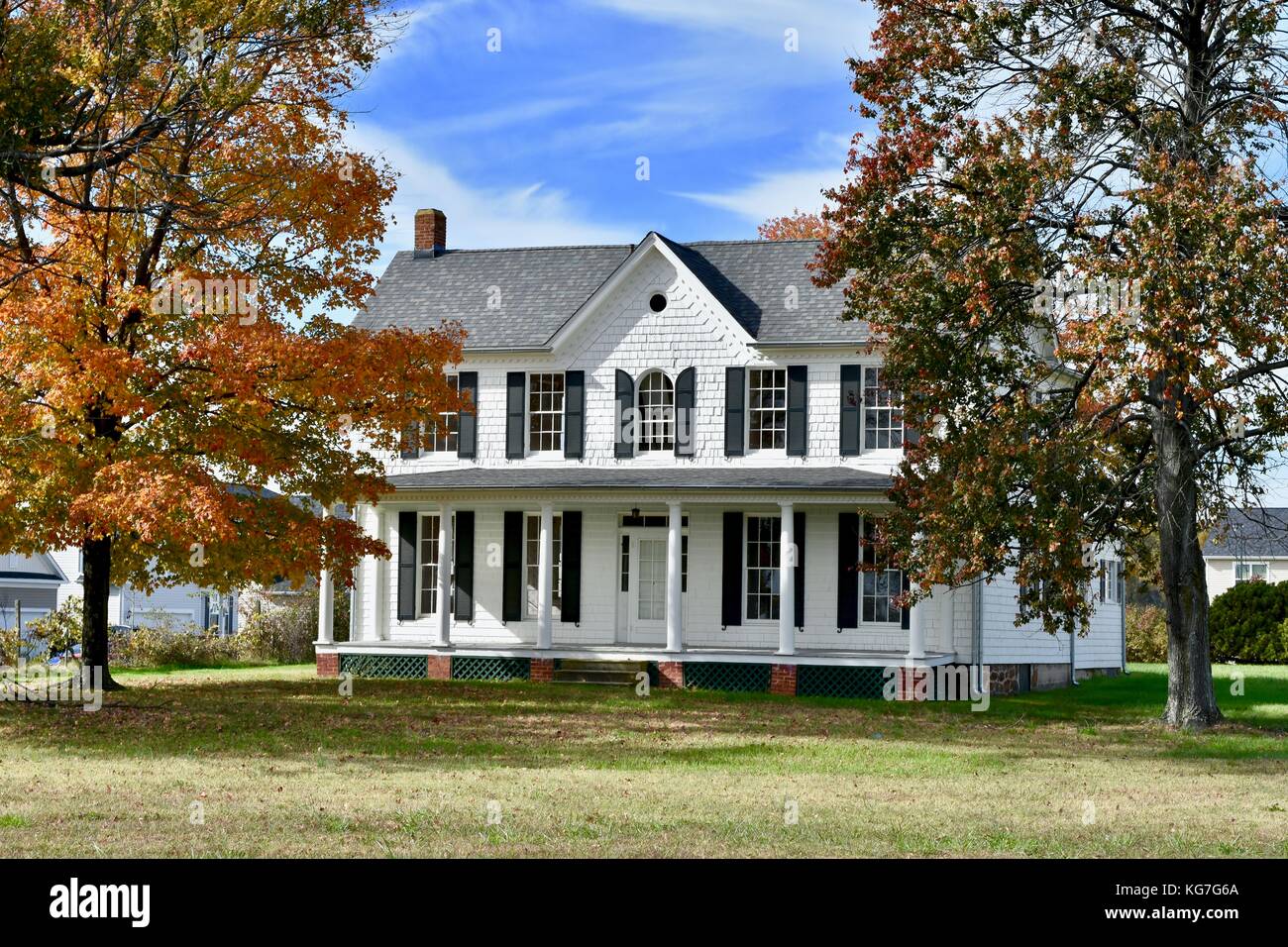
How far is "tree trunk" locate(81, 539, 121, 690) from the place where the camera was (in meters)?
22.7

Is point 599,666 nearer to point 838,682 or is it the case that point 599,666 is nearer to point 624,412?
point 838,682

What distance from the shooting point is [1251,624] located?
40.8 metres

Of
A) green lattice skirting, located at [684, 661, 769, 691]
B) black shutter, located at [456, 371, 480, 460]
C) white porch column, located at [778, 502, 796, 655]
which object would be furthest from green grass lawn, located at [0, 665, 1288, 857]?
black shutter, located at [456, 371, 480, 460]

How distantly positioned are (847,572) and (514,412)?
736cm

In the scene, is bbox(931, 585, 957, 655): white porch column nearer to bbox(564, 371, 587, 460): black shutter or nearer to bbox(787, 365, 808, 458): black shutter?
bbox(787, 365, 808, 458): black shutter

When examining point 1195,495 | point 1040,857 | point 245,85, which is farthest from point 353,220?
point 1040,857

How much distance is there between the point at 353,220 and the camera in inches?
845

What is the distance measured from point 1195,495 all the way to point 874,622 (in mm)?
7677

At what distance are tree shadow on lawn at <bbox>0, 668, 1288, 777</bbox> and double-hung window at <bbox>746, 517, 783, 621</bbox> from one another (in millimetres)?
→ 2712

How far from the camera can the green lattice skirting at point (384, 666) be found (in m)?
27.9

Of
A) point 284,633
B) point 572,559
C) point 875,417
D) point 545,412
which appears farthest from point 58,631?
point 875,417

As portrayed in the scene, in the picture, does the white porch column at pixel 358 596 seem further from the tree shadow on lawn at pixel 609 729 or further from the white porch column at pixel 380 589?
→ the tree shadow on lawn at pixel 609 729

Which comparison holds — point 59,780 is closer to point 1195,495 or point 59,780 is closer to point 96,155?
point 96,155

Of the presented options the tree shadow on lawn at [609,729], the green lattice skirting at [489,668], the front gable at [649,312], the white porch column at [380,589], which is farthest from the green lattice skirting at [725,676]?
the white porch column at [380,589]
